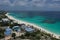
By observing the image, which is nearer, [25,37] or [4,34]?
[25,37]

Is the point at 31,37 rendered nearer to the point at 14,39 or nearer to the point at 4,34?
the point at 14,39

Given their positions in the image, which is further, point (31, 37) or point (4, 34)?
point (4, 34)

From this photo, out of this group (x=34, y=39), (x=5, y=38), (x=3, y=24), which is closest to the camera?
(x=34, y=39)

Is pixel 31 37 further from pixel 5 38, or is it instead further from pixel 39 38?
pixel 5 38

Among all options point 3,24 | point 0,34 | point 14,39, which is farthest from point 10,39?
point 3,24

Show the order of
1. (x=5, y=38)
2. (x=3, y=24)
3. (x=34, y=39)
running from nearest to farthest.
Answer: (x=34, y=39)
(x=5, y=38)
(x=3, y=24)

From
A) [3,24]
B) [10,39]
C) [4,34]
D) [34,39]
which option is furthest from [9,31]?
[3,24]

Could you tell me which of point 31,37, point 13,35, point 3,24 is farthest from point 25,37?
point 3,24

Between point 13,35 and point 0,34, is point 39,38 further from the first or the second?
point 0,34
